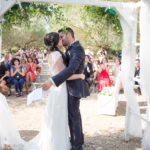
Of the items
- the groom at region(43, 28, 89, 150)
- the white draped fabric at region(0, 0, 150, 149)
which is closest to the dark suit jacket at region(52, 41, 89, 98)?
the groom at region(43, 28, 89, 150)

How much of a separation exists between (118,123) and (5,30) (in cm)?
356

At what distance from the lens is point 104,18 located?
354 cm

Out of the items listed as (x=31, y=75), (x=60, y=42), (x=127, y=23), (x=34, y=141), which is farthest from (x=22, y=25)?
(x=31, y=75)

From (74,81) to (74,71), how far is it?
0.28 metres

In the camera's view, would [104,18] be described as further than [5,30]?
Yes

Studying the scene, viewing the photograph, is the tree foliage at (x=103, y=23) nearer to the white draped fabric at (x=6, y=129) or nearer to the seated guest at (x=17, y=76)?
the white draped fabric at (x=6, y=129)

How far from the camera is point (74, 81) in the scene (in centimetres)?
302

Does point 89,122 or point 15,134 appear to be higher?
point 15,134

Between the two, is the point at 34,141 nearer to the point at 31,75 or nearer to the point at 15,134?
the point at 15,134

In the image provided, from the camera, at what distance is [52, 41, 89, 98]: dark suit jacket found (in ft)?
8.93

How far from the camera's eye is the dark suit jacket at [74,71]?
2721 millimetres

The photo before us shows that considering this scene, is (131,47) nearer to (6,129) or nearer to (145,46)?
(145,46)

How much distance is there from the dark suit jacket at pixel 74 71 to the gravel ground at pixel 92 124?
4.30 feet

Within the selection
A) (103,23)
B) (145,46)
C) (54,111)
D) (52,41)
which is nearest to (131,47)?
(145,46)
